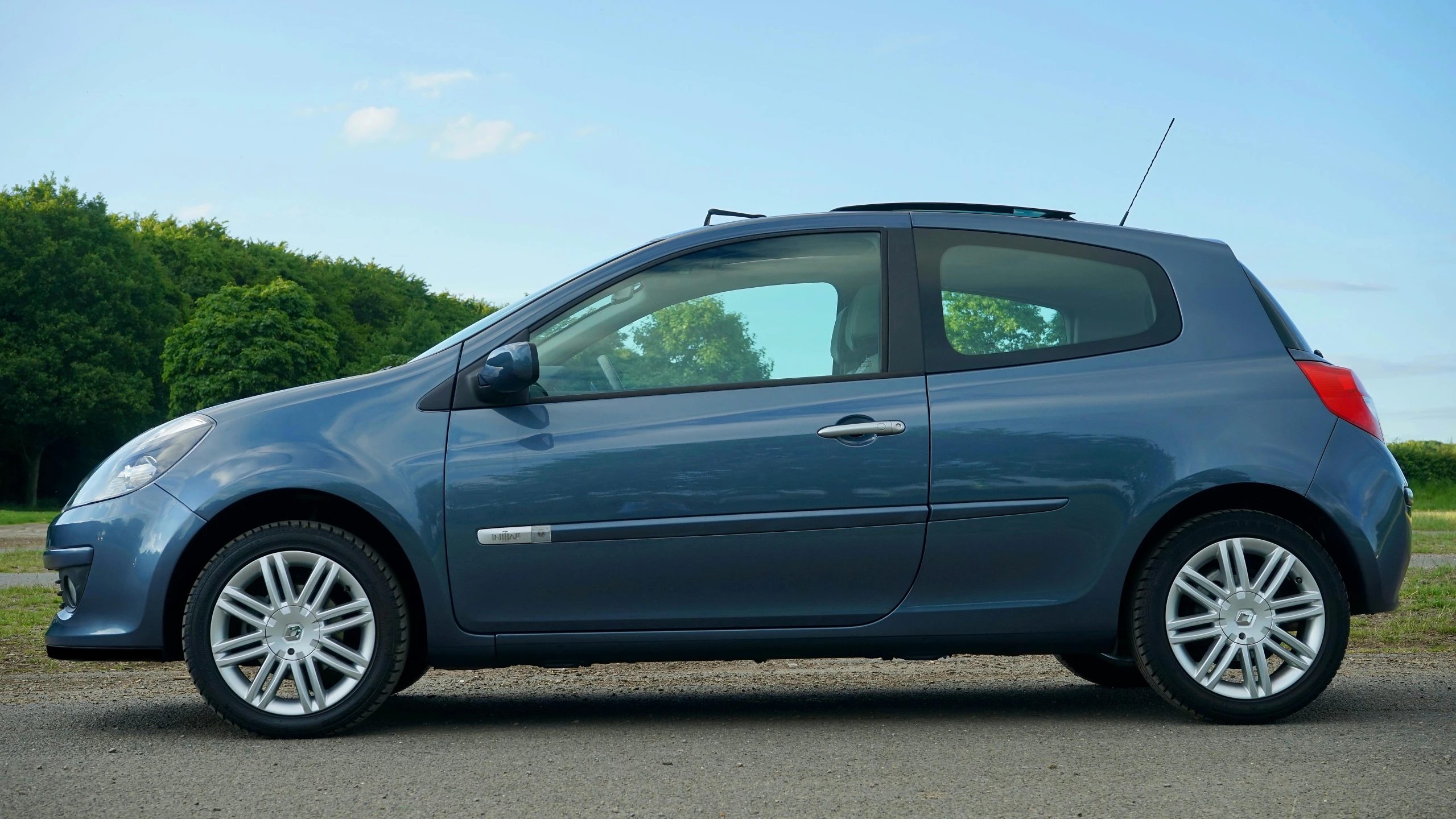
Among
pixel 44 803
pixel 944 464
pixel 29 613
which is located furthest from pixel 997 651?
pixel 29 613

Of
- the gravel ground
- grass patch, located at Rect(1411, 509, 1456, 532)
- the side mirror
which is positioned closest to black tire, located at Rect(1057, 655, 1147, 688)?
the gravel ground

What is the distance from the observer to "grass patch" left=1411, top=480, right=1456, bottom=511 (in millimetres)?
41625

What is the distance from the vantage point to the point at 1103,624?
4781 mm

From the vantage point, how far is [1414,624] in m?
8.05

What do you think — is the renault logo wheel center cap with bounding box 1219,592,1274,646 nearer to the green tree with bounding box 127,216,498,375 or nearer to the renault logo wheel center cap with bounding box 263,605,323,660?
the renault logo wheel center cap with bounding box 263,605,323,660

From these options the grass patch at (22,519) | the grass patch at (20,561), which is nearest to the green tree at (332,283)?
the grass patch at (22,519)

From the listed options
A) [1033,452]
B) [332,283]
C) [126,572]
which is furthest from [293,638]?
[332,283]

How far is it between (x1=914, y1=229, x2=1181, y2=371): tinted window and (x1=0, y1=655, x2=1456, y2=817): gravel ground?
54.4 inches

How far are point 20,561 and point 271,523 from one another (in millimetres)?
12433

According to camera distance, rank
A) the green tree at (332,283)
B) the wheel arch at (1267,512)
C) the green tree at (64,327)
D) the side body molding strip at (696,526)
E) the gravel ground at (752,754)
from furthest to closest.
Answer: the green tree at (332,283)
the green tree at (64,327)
the wheel arch at (1267,512)
the side body molding strip at (696,526)
the gravel ground at (752,754)

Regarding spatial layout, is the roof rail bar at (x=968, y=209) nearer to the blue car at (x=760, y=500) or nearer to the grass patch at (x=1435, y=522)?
the blue car at (x=760, y=500)

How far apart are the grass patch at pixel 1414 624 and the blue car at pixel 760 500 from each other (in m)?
2.16

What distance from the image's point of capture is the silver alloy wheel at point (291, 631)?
4605 mm

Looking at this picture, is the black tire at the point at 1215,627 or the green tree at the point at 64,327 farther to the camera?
the green tree at the point at 64,327
